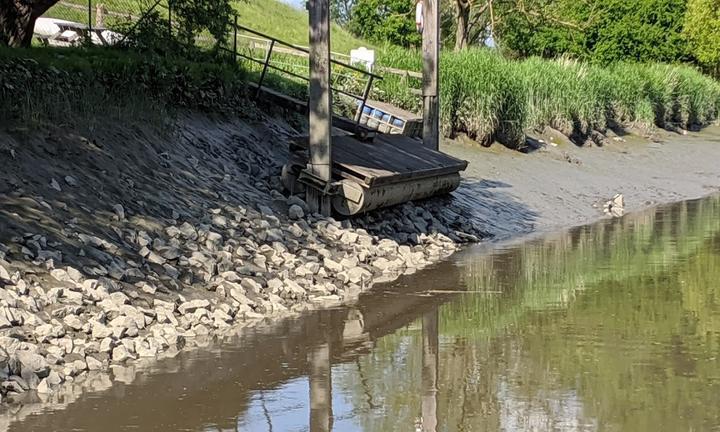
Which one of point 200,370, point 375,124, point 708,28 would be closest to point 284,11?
point 708,28

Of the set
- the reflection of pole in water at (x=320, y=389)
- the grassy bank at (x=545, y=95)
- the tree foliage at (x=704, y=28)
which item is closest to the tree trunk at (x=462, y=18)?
the grassy bank at (x=545, y=95)

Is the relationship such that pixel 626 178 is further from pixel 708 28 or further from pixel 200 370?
pixel 708 28

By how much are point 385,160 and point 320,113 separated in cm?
192

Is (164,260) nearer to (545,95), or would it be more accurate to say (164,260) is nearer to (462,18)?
(545,95)

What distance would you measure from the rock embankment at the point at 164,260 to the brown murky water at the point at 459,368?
0.46 meters

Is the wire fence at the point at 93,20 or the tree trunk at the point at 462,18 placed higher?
the tree trunk at the point at 462,18

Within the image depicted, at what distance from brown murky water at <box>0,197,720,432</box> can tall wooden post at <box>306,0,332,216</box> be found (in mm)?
2042

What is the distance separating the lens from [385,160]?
56.0 feet

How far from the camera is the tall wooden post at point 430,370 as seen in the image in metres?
8.20

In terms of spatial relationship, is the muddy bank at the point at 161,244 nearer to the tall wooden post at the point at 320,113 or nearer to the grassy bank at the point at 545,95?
the tall wooden post at the point at 320,113

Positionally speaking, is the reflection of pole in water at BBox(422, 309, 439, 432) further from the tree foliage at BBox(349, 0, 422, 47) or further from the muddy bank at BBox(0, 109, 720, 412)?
the tree foliage at BBox(349, 0, 422, 47)

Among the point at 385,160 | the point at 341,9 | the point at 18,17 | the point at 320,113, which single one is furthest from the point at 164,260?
the point at 341,9

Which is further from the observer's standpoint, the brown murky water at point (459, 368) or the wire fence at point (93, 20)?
the wire fence at point (93, 20)

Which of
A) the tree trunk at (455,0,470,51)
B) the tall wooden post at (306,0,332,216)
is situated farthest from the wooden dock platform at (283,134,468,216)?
the tree trunk at (455,0,470,51)
